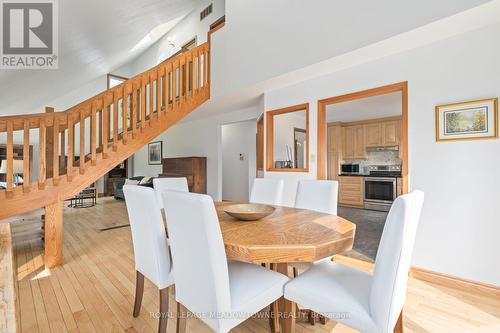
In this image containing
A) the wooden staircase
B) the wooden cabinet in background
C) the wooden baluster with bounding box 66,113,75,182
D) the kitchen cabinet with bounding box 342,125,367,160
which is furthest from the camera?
the kitchen cabinet with bounding box 342,125,367,160

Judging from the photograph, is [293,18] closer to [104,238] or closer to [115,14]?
[115,14]

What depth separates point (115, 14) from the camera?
3918mm

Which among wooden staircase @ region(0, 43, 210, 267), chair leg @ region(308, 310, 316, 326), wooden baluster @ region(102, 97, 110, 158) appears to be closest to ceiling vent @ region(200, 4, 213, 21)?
wooden staircase @ region(0, 43, 210, 267)

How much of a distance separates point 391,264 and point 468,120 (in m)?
1.93

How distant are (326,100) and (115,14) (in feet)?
12.3

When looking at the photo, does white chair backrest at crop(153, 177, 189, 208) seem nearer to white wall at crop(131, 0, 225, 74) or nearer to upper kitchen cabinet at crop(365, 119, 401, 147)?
white wall at crop(131, 0, 225, 74)

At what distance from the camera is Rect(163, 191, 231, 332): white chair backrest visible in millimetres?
1049

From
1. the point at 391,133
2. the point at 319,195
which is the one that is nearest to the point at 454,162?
the point at 319,195

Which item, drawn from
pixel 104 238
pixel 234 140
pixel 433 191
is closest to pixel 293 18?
pixel 433 191

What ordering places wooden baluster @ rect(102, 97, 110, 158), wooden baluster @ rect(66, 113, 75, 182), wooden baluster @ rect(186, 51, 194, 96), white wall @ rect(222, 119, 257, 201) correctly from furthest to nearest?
white wall @ rect(222, 119, 257, 201) < wooden baluster @ rect(186, 51, 194, 96) < wooden baluster @ rect(102, 97, 110, 158) < wooden baluster @ rect(66, 113, 75, 182)

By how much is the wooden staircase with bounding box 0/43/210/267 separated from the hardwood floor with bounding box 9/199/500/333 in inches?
15.2

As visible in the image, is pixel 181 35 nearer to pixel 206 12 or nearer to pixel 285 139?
pixel 206 12

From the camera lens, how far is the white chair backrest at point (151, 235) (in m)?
1.46

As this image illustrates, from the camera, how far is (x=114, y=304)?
1885 millimetres
